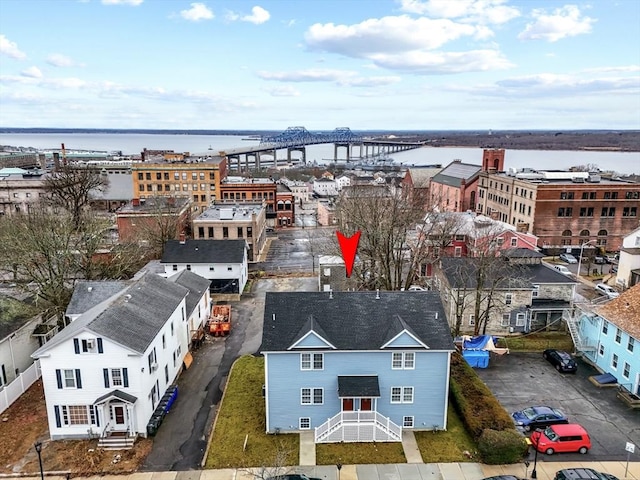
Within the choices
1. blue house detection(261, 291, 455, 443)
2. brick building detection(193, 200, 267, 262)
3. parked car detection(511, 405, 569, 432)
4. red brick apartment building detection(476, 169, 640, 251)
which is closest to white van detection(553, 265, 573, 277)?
red brick apartment building detection(476, 169, 640, 251)

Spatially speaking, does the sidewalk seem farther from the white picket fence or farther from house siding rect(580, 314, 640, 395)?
house siding rect(580, 314, 640, 395)

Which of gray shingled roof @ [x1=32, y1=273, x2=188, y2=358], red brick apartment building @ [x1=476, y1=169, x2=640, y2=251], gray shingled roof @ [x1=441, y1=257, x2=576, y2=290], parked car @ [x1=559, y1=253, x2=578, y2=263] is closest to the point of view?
gray shingled roof @ [x1=32, y1=273, x2=188, y2=358]

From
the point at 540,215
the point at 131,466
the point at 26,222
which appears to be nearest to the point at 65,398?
the point at 131,466

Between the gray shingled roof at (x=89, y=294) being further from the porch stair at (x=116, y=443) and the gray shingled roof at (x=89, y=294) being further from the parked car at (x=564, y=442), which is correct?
the parked car at (x=564, y=442)

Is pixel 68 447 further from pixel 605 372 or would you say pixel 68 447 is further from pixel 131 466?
pixel 605 372

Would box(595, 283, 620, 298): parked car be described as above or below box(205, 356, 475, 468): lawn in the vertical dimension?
above
